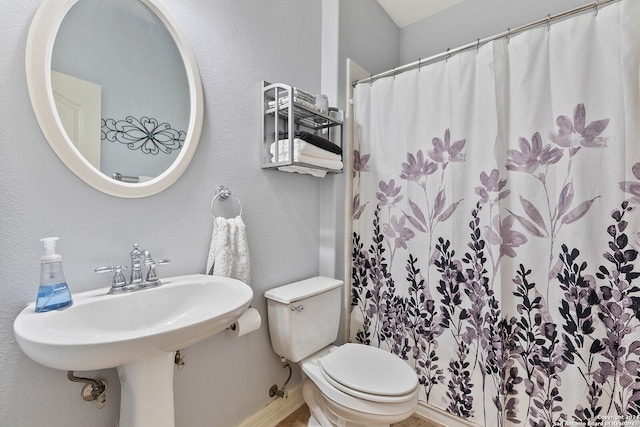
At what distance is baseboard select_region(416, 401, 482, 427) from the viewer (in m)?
1.43

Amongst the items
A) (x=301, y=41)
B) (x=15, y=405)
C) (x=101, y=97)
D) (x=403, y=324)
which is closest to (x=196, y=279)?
(x=15, y=405)

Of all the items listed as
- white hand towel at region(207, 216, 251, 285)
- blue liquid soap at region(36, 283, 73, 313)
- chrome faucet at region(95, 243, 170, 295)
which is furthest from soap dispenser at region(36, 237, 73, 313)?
white hand towel at region(207, 216, 251, 285)

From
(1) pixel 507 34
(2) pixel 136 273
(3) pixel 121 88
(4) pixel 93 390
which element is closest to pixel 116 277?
(2) pixel 136 273

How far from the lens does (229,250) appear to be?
1.14 meters

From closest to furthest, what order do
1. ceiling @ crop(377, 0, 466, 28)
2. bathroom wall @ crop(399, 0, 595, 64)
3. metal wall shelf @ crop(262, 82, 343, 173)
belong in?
metal wall shelf @ crop(262, 82, 343, 173), bathroom wall @ crop(399, 0, 595, 64), ceiling @ crop(377, 0, 466, 28)

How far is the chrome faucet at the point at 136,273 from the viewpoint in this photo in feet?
2.86

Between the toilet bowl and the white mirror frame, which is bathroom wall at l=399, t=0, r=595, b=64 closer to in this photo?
the white mirror frame

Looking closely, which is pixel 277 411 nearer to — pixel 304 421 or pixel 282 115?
pixel 304 421

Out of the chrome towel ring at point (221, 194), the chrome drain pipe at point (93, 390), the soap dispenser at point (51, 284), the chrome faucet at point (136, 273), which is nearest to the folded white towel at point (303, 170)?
the chrome towel ring at point (221, 194)

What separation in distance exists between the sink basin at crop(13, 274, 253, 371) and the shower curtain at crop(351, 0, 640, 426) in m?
1.04

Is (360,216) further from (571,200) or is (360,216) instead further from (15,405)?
(15,405)

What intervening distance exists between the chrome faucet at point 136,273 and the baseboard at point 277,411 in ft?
2.81

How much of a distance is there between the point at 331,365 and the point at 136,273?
89 cm

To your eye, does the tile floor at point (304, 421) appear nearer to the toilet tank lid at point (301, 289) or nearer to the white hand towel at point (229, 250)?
the toilet tank lid at point (301, 289)
